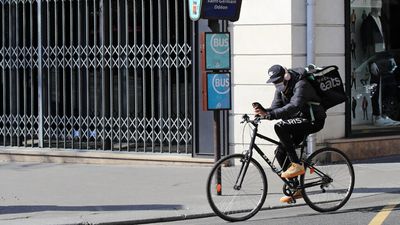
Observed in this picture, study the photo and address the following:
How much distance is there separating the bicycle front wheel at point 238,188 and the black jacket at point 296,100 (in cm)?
66

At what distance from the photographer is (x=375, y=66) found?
1230 cm

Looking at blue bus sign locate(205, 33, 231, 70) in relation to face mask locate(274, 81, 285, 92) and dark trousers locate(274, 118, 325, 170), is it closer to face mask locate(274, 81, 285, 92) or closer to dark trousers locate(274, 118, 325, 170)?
face mask locate(274, 81, 285, 92)


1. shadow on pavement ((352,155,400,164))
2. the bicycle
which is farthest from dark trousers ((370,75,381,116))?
the bicycle

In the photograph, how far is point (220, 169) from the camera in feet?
24.6

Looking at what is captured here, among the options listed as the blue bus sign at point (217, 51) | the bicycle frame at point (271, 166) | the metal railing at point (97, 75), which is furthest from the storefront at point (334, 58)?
the bicycle frame at point (271, 166)

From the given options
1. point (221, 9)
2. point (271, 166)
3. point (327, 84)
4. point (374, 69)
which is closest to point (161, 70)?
point (221, 9)

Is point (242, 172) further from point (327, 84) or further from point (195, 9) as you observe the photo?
point (195, 9)

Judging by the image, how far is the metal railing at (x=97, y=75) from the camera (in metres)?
11.4

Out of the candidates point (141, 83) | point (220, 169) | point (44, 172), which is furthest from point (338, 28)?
point (44, 172)

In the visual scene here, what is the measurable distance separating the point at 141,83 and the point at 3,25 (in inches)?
133

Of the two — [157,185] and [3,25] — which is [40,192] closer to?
[157,185]

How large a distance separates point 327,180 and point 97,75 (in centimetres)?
571

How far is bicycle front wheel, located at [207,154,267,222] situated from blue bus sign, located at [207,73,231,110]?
123cm

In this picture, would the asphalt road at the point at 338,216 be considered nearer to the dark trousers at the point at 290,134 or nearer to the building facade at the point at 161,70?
the dark trousers at the point at 290,134
